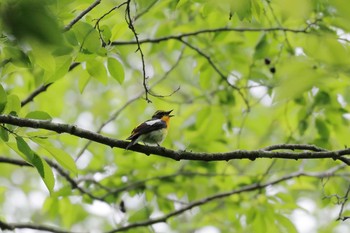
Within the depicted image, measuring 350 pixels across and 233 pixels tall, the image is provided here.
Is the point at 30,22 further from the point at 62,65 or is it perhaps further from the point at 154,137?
the point at 154,137

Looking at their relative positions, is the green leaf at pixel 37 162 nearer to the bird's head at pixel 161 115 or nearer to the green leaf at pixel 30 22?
the green leaf at pixel 30 22

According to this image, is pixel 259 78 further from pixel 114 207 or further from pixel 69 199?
pixel 69 199

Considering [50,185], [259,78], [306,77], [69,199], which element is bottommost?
[69,199]

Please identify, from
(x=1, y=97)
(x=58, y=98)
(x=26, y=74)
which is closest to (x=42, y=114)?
(x=1, y=97)

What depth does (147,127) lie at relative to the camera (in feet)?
15.4

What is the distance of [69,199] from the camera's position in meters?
6.35

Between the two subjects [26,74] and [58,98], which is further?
[58,98]

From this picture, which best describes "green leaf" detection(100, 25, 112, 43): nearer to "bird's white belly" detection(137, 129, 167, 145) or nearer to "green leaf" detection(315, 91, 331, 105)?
"bird's white belly" detection(137, 129, 167, 145)

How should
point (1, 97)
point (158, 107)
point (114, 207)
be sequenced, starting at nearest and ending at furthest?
point (1, 97)
point (114, 207)
point (158, 107)

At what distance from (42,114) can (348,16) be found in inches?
84.8

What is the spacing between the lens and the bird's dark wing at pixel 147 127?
4306mm

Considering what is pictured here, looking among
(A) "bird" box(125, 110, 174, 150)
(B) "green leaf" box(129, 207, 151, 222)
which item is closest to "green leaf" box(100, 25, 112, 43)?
(A) "bird" box(125, 110, 174, 150)

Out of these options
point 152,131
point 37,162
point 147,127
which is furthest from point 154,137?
point 37,162

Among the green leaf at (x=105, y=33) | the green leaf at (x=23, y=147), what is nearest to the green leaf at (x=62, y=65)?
the green leaf at (x=105, y=33)
